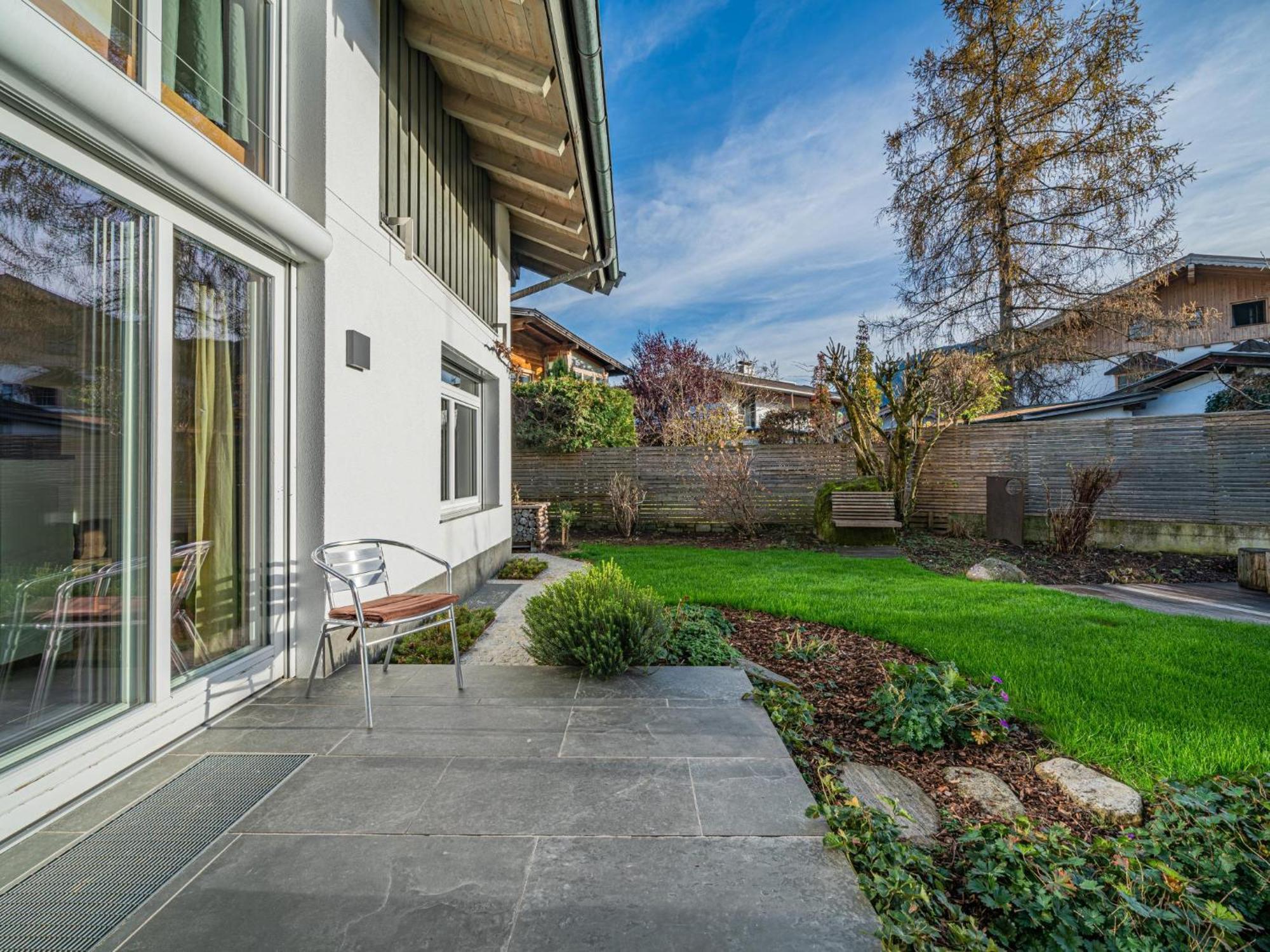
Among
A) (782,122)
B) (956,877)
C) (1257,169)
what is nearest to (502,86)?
(956,877)

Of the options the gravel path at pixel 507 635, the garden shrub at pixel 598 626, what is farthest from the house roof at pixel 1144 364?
the garden shrub at pixel 598 626

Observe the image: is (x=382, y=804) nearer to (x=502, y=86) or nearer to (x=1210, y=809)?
(x=1210, y=809)

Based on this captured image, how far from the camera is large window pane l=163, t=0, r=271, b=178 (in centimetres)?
248

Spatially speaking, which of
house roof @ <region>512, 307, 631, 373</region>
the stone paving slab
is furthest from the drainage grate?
house roof @ <region>512, 307, 631, 373</region>

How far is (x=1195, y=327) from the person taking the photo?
1340cm

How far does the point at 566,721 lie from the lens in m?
2.72

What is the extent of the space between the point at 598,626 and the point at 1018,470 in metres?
8.68

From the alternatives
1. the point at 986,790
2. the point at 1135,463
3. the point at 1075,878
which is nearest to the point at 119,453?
the point at 1075,878

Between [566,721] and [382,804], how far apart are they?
892 mm

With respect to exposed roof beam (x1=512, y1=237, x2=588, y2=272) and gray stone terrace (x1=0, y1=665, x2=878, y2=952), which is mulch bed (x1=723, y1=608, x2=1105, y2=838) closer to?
gray stone terrace (x1=0, y1=665, x2=878, y2=952)

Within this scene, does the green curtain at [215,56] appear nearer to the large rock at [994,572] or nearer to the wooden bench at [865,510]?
the large rock at [994,572]

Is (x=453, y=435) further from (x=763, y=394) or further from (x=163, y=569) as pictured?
(x=763, y=394)

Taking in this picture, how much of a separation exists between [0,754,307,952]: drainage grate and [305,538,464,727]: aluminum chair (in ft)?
1.83

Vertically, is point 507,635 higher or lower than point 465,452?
lower
